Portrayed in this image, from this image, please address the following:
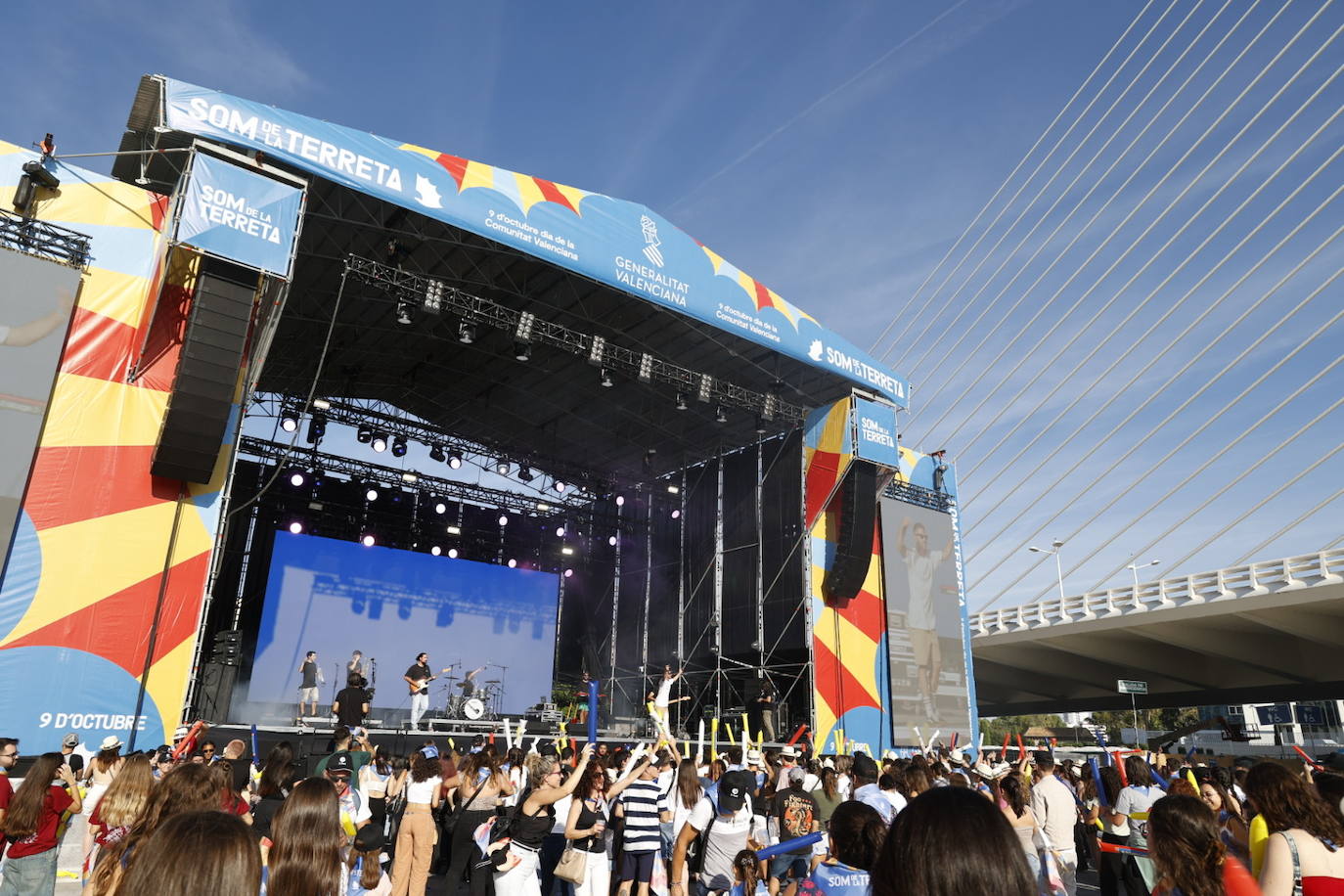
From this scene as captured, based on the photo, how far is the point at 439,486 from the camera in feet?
74.1

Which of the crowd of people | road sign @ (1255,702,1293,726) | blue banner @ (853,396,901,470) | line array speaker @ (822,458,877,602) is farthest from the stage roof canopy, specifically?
road sign @ (1255,702,1293,726)

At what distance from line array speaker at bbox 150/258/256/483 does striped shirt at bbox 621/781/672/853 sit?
812 centimetres

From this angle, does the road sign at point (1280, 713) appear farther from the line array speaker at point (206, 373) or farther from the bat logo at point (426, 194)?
the line array speaker at point (206, 373)

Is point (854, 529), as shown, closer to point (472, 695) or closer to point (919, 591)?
point (919, 591)

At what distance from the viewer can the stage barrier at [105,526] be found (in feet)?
33.0

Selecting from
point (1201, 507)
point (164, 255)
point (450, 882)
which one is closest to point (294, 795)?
point (450, 882)

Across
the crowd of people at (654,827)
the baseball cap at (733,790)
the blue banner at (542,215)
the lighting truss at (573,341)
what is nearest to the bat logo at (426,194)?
the blue banner at (542,215)

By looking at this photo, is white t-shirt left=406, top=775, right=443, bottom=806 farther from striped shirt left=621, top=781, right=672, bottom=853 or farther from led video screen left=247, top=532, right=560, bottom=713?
led video screen left=247, top=532, right=560, bottom=713

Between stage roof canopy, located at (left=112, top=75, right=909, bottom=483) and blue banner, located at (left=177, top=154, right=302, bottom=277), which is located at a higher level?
stage roof canopy, located at (left=112, top=75, right=909, bottom=483)

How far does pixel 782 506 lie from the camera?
800 inches

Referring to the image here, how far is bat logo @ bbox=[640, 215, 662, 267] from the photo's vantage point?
1517 centimetres

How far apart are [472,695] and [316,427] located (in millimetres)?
7548

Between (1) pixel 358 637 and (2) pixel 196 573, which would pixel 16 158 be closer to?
(2) pixel 196 573

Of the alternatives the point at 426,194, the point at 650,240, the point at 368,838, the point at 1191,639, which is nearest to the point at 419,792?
the point at 368,838
